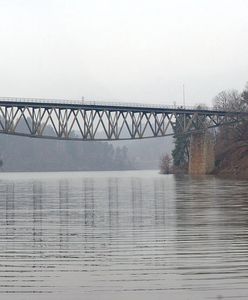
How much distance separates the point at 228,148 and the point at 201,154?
7548 millimetres

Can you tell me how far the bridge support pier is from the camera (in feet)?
420

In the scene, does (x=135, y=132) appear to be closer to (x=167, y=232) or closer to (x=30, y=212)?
(x=30, y=212)

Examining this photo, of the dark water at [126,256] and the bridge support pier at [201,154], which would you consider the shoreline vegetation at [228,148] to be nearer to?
the bridge support pier at [201,154]

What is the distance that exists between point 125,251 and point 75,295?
18.1 ft

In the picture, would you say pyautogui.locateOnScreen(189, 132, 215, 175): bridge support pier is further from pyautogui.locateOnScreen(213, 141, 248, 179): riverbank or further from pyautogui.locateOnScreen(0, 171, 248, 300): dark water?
pyautogui.locateOnScreen(0, 171, 248, 300): dark water

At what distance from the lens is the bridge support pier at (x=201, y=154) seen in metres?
128

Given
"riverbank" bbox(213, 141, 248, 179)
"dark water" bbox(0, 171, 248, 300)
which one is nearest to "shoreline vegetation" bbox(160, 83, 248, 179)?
"riverbank" bbox(213, 141, 248, 179)

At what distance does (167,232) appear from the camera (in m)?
20.9

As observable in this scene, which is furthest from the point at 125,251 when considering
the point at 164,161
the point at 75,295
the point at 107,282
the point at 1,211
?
the point at 164,161

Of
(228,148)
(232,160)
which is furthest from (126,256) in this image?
(228,148)

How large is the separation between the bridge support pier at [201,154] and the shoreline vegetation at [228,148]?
1.94m

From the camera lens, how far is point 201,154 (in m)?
129

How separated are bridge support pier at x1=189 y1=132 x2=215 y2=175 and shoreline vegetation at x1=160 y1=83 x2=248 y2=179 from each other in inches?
76.5

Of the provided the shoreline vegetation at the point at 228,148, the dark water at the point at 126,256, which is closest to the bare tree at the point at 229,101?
the shoreline vegetation at the point at 228,148
